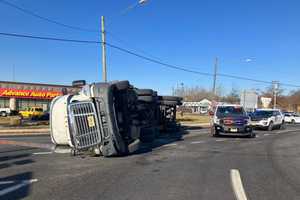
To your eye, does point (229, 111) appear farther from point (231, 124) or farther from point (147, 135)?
point (147, 135)

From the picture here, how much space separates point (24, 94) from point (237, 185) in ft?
201

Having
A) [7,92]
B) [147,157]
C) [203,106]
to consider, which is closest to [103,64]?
[147,157]

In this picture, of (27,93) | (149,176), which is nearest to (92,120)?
(149,176)

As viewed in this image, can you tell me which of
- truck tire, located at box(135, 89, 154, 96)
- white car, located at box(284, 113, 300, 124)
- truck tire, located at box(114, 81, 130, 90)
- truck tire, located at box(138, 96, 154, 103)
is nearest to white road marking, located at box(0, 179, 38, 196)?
truck tire, located at box(114, 81, 130, 90)

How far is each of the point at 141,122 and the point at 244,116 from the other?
8134mm

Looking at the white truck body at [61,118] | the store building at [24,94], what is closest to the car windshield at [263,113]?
the white truck body at [61,118]

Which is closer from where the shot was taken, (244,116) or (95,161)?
(95,161)

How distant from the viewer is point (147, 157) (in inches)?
460

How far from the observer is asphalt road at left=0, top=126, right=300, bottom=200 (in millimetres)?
6781

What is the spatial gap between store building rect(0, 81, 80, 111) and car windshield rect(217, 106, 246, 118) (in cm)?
4367

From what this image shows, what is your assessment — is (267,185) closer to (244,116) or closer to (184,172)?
(184,172)

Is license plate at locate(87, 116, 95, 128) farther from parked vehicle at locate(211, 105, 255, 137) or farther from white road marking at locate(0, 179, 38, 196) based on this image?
parked vehicle at locate(211, 105, 255, 137)

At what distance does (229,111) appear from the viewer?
21297 millimetres

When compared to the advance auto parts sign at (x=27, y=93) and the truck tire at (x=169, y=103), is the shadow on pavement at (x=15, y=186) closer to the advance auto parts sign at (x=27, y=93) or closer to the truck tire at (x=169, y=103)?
the truck tire at (x=169, y=103)
